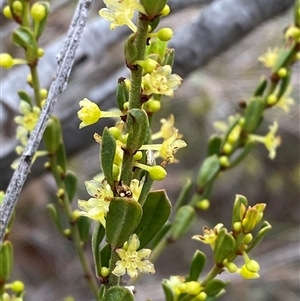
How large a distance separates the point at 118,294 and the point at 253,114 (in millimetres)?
426

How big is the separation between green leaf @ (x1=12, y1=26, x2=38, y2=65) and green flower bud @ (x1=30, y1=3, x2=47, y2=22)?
22mm

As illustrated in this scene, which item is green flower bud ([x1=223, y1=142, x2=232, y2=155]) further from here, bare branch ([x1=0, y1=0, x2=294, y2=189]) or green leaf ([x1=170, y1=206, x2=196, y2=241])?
bare branch ([x1=0, y1=0, x2=294, y2=189])

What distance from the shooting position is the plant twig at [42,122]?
1.60ft

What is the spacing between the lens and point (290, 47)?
29.6 inches

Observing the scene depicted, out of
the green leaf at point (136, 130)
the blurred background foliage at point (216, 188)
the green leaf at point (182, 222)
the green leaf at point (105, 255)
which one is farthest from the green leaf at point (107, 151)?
the blurred background foliage at point (216, 188)

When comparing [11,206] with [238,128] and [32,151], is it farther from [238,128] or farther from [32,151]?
[238,128]

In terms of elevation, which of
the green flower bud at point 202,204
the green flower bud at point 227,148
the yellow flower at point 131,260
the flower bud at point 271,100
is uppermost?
the yellow flower at point 131,260

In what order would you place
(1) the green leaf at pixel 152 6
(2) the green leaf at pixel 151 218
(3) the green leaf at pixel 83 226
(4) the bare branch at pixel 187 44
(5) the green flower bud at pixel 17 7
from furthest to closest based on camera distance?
(4) the bare branch at pixel 187 44 < (3) the green leaf at pixel 83 226 < (5) the green flower bud at pixel 17 7 < (2) the green leaf at pixel 151 218 < (1) the green leaf at pixel 152 6

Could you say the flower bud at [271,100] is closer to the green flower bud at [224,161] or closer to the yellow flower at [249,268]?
the green flower bud at [224,161]

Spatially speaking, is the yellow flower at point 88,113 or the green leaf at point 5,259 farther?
the green leaf at point 5,259

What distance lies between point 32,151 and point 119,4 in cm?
17

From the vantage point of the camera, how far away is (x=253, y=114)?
770mm

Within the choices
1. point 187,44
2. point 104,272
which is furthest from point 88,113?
point 187,44

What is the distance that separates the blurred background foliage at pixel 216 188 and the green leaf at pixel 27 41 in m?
1.33
